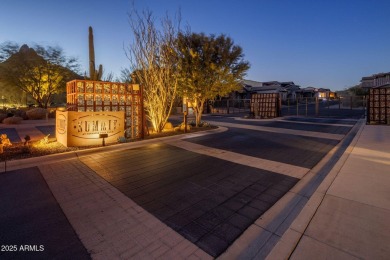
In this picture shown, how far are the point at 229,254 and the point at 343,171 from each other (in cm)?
432

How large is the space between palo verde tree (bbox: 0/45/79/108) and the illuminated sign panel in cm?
2373

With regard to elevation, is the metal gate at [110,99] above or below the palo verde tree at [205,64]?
below

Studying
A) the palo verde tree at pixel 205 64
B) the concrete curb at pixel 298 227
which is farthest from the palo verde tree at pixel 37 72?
the concrete curb at pixel 298 227

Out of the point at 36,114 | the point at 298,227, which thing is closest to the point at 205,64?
the point at 298,227

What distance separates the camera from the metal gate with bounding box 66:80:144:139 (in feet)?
27.0

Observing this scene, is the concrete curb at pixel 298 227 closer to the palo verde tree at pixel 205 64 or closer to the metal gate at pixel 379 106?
the palo verde tree at pixel 205 64

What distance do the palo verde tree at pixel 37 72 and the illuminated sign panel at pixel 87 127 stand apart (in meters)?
23.7

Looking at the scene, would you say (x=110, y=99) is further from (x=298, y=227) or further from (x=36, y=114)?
(x=36, y=114)

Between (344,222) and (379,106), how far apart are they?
16.7 metres

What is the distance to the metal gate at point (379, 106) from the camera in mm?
14727

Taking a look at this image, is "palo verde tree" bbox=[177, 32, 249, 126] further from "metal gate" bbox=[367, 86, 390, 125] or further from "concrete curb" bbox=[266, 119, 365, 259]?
"metal gate" bbox=[367, 86, 390, 125]

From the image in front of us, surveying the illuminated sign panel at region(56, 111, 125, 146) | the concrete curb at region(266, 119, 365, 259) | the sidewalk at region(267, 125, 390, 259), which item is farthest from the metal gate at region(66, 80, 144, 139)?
the sidewalk at region(267, 125, 390, 259)

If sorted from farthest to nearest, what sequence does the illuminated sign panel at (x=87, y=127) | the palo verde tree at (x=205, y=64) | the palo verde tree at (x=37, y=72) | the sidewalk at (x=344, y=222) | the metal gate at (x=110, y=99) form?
the palo verde tree at (x=37, y=72), the palo verde tree at (x=205, y=64), the metal gate at (x=110, y=99), the illuminated sign panel at (x=87, y=127), the sidewalk at (x=344, y=222)

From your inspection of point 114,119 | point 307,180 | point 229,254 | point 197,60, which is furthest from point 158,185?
point 197,60
